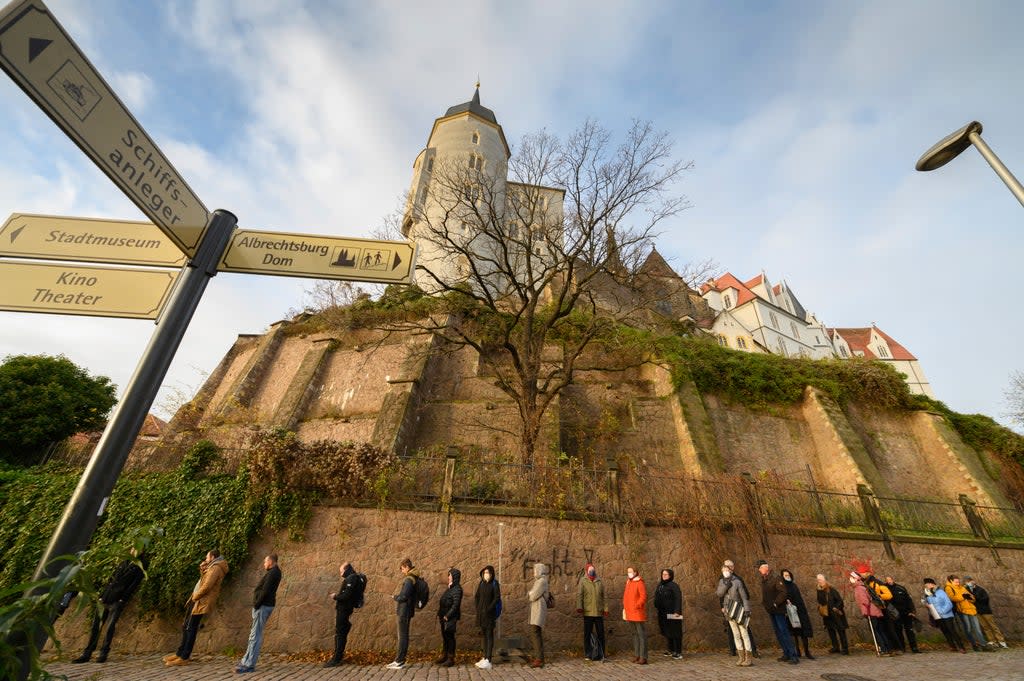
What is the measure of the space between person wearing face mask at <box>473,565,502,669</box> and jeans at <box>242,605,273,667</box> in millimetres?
3373

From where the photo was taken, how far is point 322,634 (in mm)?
8336

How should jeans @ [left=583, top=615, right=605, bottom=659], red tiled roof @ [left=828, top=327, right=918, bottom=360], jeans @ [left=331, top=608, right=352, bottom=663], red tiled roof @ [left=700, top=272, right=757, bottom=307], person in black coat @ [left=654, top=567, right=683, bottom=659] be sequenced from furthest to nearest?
red tiled roof @ [left=828, top=327, right=918, bottom=360] → red tiled roof @ [left=700, top=272, right=757, bottom=307] → person in black coat @ [left=654, top=567, right=683, bottom=659] → jeans @ [left=583, top=615, right=605, bottom=659] → jeans @ [left=331, top=608, right=352, bottom=663]

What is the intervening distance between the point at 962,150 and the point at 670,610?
29.2ft

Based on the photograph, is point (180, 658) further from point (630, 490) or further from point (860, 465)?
point (860, 465)

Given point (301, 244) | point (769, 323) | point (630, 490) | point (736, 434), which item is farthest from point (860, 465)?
point (769, 323)

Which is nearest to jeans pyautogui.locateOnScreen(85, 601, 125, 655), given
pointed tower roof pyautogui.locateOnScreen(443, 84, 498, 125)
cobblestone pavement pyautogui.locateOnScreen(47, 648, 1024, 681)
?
cobblestone pavement pyautogui.locateOnScreen(47, 648, 1024, 681)

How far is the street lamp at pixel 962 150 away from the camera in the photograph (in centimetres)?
591

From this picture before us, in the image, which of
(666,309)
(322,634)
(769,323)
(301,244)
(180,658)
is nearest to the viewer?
(301,244)

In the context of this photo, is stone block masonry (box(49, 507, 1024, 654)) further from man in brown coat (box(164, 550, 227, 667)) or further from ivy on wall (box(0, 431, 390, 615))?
man in brown coat (box(164, 550, 227, 667))

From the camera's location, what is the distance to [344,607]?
7.57m

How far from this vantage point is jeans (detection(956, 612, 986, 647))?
10.5m

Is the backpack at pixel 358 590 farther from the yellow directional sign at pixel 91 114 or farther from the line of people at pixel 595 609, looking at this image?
the yellow directional sign at pixel 91 114

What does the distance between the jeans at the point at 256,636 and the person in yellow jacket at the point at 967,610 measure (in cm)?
1456

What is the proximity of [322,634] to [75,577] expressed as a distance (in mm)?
8433
